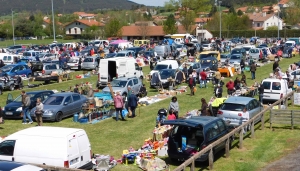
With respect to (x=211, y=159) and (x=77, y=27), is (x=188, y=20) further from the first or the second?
(x=211, y=159)

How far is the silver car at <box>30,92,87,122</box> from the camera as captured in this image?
21.3 m

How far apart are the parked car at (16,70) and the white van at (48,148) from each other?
23.0 metres

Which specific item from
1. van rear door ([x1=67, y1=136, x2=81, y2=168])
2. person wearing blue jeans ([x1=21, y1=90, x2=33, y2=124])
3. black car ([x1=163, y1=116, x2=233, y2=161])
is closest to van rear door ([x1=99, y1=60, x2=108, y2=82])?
person wearing blue jeans ([x1=21, y1=90, x2=33, y2=124])

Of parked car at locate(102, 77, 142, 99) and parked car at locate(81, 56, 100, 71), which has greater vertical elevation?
parked car at locate(81, 56, 100, 71)

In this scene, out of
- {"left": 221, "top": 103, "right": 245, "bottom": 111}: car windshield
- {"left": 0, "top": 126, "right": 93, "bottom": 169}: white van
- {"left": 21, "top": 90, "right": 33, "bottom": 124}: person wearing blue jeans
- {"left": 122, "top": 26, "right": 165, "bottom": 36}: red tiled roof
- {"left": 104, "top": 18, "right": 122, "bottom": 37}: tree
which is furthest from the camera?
{"left": 122, "top": 26, "right": 165, "bottom": 36}: red tiled roof

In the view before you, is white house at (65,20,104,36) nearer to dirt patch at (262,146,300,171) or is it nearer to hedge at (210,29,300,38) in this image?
hedge at (210,29,300,38)

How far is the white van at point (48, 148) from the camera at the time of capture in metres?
12.3

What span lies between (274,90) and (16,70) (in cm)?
2076

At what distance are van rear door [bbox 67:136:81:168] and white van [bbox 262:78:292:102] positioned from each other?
14345 mm

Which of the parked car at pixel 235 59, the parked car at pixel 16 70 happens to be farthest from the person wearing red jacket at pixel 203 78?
the parked car at pixel 16 70

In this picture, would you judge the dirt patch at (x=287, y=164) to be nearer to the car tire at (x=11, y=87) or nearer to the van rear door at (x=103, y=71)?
the van rear door at (x=103, y=71)

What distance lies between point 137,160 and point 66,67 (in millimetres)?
27826

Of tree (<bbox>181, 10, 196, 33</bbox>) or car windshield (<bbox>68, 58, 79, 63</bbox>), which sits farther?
tree (<bbox>181, 10, 196, 33</bbox>)

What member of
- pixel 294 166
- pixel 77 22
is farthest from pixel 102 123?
pixel 77 22
